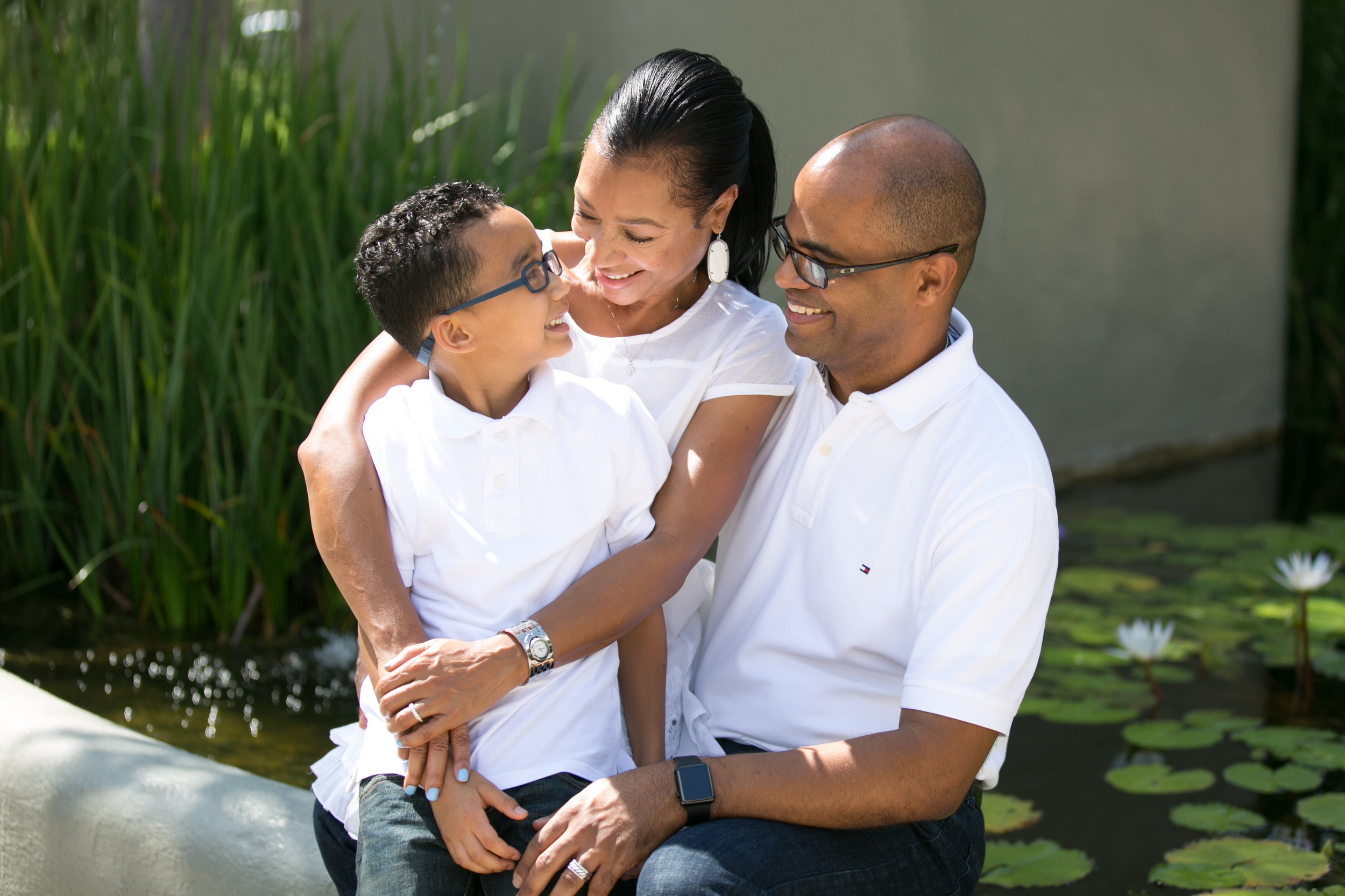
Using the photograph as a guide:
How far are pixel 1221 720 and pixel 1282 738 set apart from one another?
154mm

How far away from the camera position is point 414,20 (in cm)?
395

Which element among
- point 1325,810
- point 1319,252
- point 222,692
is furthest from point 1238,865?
point 1319,252

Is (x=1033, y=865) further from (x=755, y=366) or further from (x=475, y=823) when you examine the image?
(x=475, y=823)

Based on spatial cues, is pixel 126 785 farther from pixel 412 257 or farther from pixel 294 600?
pixel 294 600

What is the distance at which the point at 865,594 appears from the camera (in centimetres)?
165

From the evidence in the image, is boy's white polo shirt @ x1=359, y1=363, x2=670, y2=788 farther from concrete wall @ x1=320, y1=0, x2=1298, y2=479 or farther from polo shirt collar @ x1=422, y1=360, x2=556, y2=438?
concrete wall @ x1=320, y1=0, x2=1298, y2=479

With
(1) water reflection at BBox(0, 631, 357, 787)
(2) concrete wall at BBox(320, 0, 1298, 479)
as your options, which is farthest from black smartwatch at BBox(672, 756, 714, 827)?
(2) concrete wall at BBox(320, 0, 1298, 479)

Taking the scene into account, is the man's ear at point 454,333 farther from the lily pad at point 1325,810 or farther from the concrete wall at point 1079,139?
the concrete wall at point 1079,139

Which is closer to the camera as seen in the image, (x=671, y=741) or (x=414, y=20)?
(x=671, y=741)

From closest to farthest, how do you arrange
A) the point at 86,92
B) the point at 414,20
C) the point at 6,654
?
the point at 6,654 < the point at 86,92 < the point at 414,20

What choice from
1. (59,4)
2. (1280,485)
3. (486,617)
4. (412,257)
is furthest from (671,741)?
(59,4)

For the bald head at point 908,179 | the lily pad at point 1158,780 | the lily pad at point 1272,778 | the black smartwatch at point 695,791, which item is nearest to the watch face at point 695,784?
the black smartwatch at point 695,791

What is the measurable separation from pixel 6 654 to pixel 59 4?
3884 mm

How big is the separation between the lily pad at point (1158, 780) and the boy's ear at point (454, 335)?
6.05ft
